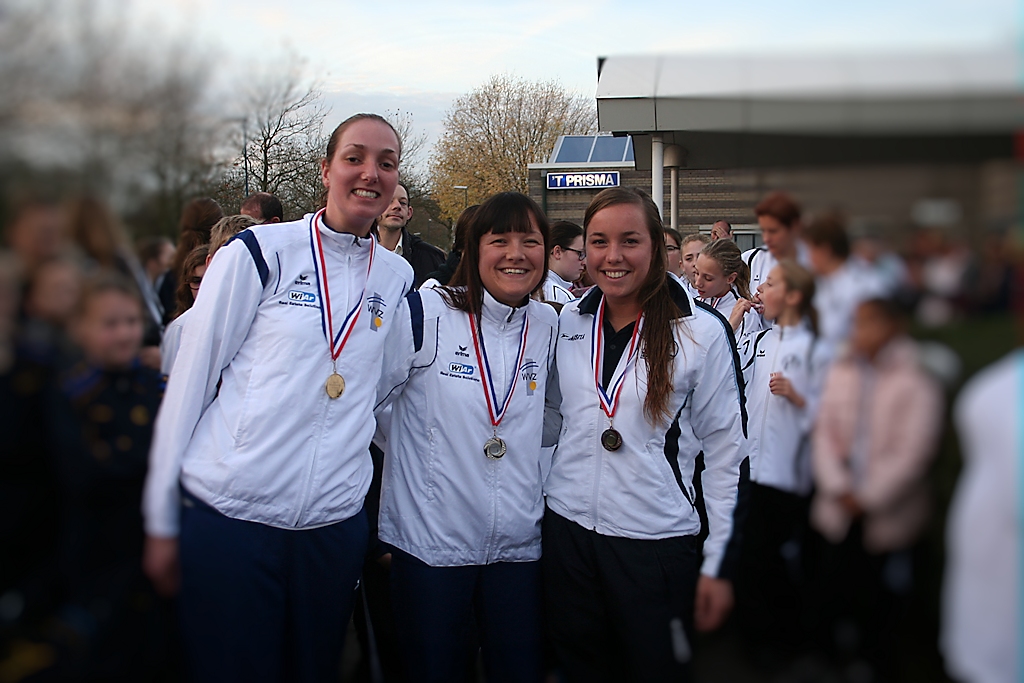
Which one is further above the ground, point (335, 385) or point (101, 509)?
point (335, 385)

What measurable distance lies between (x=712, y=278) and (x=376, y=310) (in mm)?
2236

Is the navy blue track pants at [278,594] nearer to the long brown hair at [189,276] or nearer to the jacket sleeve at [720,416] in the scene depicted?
the long brown hair at [189,276]

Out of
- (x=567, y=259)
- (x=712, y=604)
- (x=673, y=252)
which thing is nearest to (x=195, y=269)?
(x=712, y=604)

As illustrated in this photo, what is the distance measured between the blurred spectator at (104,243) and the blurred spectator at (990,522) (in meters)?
1.22

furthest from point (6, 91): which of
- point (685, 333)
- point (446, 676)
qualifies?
point (446, 676)

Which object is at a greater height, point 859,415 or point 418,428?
point 859,415

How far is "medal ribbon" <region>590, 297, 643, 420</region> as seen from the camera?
2.83 metres

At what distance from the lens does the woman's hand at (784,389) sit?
1338 millimetres

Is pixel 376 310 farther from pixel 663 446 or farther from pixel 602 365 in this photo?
pixel 663 446

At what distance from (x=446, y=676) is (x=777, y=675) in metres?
1.91

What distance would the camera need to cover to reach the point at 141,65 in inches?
52.1

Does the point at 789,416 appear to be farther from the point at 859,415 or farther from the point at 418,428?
the point at 418,428

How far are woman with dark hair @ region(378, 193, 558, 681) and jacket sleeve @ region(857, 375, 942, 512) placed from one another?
1924mm

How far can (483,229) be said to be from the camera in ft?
10.4
